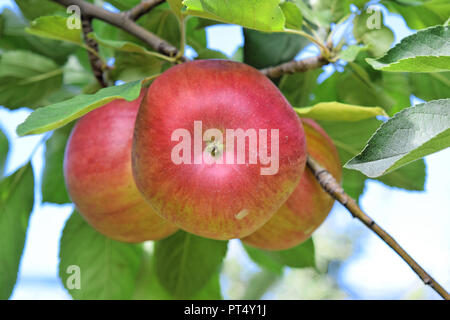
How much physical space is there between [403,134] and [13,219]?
0.63 m

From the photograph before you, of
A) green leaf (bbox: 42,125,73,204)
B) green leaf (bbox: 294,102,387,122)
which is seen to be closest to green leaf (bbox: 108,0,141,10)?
green leaf (bbox: 42,125,73,204)

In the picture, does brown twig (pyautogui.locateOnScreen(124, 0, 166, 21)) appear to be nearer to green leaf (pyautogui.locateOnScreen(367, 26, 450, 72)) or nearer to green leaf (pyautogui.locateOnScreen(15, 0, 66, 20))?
green leaf (pyautogui.locateOnScreen(15, 0, 66, 20))

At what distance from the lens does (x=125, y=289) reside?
0.86 meters

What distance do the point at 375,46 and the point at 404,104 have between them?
0.23 metres

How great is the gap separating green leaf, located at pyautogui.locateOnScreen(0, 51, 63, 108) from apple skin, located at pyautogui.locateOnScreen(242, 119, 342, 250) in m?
0.45

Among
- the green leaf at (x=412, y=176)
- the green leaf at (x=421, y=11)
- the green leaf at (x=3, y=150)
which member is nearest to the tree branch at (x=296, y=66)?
the green leaf at (x=421, y=11)

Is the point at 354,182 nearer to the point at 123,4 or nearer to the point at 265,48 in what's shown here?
the point at 265,48

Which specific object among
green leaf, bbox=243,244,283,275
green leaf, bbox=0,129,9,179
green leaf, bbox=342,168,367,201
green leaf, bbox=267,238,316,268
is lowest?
green leaf, bbox=243,244,283,275

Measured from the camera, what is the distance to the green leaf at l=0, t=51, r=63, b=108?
83cm

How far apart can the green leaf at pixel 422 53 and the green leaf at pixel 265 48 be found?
1.06 ft

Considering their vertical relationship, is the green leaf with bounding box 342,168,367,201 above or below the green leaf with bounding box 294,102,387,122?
below

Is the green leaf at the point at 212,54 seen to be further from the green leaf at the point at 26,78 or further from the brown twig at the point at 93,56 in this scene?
the green leaf at the point at 26,78

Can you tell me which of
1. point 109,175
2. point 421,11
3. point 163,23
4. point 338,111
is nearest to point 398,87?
point 421,11

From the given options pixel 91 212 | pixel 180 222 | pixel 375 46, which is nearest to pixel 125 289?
pixel 91 212
